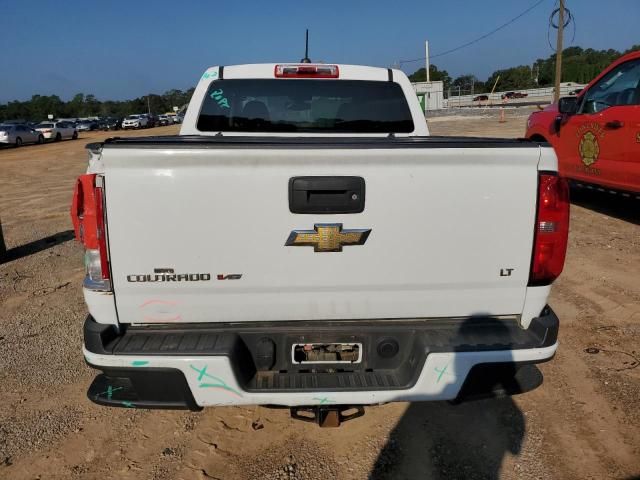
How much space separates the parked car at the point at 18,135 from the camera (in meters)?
30.4

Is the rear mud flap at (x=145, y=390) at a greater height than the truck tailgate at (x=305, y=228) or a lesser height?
lesser

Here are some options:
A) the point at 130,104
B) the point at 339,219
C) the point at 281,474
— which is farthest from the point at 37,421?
Answer: the point at 130,104

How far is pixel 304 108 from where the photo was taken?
A: 4.09 m

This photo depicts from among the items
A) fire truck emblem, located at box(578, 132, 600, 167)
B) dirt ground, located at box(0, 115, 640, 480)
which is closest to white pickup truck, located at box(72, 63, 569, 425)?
Answer: dirt ground, located at box(0, 115, 640, 480)

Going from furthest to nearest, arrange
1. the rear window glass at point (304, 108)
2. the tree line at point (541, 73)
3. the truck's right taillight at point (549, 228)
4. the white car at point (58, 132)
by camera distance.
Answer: the tree line at point (541, 73)
the white car at point (58, 132)
the rear window glass at point (304, 108)
the truck's right taillight at point (549, 228)

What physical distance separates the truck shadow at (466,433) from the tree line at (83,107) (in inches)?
4337

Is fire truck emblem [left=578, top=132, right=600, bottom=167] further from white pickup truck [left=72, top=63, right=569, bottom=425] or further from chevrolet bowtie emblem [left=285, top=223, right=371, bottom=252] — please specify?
chevrolet bowtie emblem [left=285, top=223, right=371, bottom=252]

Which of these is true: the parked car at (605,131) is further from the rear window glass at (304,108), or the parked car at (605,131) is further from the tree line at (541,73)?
the tree line at (541,73)

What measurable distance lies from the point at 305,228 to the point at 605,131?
19.5 feet

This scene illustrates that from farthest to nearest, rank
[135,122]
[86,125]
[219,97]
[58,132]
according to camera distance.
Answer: [86,125], [135,122], [58,132], [219,97]

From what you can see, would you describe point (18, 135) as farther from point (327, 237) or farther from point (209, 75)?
point (327, 237)

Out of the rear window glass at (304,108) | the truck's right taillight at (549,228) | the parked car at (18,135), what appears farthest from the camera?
the parked car at (18,135)

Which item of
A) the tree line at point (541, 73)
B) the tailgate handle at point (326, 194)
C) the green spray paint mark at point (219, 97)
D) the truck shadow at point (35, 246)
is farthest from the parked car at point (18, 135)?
the tree line at point (541, 73)

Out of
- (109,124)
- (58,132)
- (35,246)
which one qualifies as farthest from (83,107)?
(35,246)
